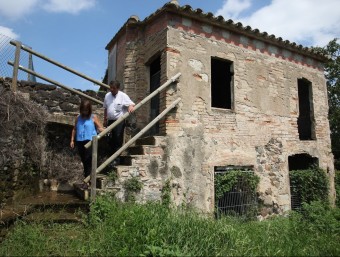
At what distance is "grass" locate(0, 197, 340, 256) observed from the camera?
3.68 m

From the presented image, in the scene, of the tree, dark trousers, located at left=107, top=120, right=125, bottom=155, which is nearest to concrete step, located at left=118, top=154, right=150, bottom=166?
dark trousers, located at left=107, top=120, right=125, bottom=155

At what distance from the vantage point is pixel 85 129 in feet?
17.9

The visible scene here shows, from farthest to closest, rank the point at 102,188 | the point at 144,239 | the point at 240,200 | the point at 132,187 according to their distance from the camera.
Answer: the point at 240,200 → the point at 132,187 → the point at 102,188 → the point at 144,239

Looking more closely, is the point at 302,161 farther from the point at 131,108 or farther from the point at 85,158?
the point at 85,158

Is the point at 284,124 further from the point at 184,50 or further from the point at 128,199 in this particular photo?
the point at 128,199

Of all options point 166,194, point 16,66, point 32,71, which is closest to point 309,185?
point 166,194

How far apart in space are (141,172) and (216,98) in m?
4.70

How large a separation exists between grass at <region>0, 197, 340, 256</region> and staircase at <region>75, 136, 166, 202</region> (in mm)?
374

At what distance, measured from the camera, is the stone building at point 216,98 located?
6402 mm

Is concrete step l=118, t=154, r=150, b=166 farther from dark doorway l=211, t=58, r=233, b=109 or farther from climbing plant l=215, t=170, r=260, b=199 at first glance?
dark doorway l=211, t=58, r=233, b=109

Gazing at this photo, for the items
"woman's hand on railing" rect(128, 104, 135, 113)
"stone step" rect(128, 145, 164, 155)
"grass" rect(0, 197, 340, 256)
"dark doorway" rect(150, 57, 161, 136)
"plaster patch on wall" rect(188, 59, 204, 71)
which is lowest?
"grass" rect(0, 197, 340, 256)

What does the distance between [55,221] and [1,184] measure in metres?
1.45

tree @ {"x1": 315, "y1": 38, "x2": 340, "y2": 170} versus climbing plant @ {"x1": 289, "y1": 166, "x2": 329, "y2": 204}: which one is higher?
tree @ {"x1": 315, "y1": 38, "x2": 340, "y2": 170}

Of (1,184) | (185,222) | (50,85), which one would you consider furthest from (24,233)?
(50,85)
